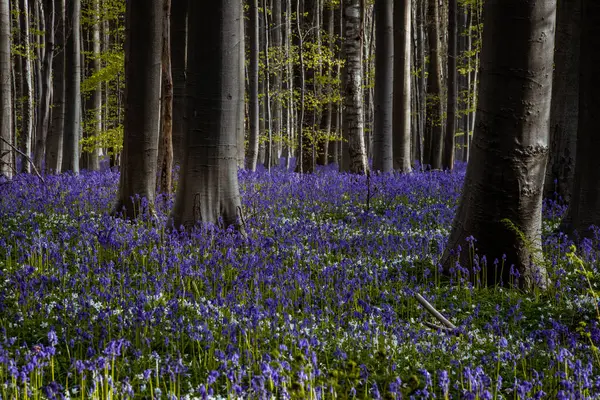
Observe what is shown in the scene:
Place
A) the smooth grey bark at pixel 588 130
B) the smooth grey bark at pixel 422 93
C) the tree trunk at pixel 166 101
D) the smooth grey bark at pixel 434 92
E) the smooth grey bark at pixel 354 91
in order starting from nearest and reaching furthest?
the smooth grey bark at pixel 588 130 < the tree trunk at pixel 166 101 < the smooth grey bark at pixel 354 91 < the smooth grey bark at pixel 434 92 < the smooth grey bark at pixel 422 93

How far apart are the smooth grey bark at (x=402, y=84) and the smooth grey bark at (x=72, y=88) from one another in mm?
8392

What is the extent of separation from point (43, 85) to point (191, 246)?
1069 cm

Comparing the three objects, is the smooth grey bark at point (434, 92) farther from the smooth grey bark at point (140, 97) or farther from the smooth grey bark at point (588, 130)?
the smooth grey bark at point (140, 97)

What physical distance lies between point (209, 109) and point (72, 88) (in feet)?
29.1

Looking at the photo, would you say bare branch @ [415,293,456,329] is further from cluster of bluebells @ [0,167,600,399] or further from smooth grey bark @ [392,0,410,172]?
smooth grey bark @ [392,0,410,172]

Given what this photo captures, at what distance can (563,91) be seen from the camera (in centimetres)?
921

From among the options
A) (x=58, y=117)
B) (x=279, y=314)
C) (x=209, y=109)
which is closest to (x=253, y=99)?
(x=58, y=117)

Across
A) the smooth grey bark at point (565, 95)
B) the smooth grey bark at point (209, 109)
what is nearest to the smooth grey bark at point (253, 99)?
the smooth grey bark at point (565, 95)

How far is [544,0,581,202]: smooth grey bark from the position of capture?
910 cm

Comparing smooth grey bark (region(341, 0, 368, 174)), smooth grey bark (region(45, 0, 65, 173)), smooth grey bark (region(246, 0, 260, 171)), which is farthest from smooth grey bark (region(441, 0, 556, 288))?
smooth grey bark (region(45, 0, 65, 173))

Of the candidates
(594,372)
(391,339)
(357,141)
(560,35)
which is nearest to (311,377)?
(391,339)

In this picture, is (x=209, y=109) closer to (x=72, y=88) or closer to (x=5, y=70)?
(x=5, y=70)

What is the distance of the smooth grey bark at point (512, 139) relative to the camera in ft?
17.8

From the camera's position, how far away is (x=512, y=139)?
5.53 meters
